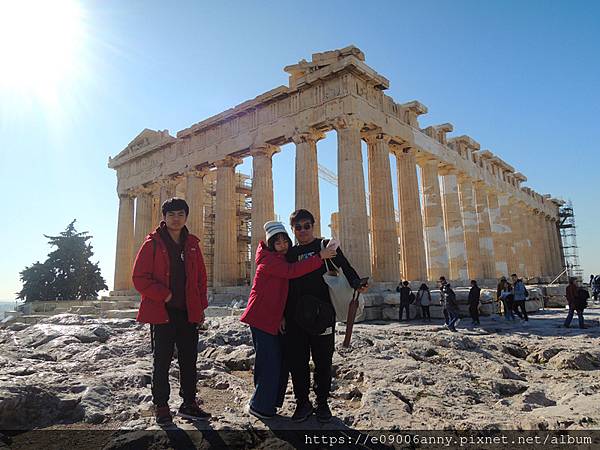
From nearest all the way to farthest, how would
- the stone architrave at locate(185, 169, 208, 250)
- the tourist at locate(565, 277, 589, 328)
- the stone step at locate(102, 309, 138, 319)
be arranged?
the tourist at locate(565, 277, 589, 328)
the stone step at locate(102, 309, 138, 319)
the stone architrave at locate(185, 169, 208, 250)

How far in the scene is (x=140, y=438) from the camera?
121 inches

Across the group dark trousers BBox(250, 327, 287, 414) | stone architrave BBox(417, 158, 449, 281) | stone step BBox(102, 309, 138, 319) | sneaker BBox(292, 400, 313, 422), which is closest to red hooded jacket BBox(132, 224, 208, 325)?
dark trousers BBox(250, 327, 287, 414)

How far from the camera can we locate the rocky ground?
353 centimetres

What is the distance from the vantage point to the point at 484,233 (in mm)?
26250

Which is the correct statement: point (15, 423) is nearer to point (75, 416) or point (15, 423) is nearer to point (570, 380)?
point (75, 416)

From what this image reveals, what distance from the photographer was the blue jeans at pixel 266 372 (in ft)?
12.1

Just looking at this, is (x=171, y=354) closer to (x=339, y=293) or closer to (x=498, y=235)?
(x=339, y=293)

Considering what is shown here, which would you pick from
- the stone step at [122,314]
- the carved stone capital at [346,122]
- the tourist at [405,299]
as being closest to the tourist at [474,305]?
the tourist at [405,299]

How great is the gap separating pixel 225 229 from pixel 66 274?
21815mm

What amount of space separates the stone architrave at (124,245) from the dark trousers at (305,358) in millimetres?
26141

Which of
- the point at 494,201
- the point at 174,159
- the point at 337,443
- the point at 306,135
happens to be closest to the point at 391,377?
the point at 337,443

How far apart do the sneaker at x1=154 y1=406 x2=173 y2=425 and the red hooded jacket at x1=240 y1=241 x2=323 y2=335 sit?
0.99 meters

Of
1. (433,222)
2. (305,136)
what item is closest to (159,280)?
(305,136)

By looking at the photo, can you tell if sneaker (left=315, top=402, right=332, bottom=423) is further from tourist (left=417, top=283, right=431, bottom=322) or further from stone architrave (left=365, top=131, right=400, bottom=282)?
stone architrave (left=365, top=131, right=400, bottom=282)
